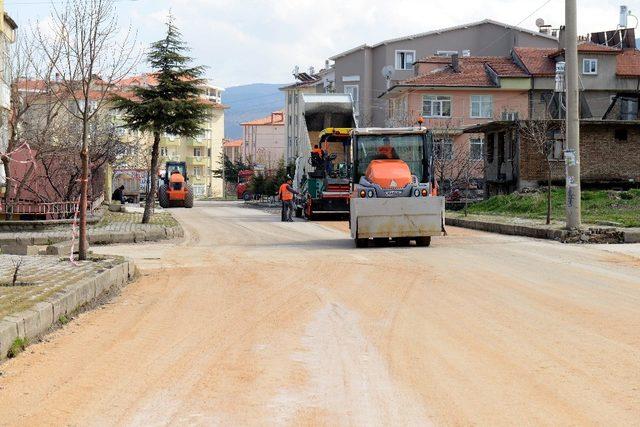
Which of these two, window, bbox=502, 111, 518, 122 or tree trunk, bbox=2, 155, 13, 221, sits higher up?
window, bbox=502, 111, 518, 122

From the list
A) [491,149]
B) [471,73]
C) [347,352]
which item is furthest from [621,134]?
[347,352]

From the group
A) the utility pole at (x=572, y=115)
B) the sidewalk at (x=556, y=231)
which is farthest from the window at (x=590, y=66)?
the utility pole at (x=572, y=115)

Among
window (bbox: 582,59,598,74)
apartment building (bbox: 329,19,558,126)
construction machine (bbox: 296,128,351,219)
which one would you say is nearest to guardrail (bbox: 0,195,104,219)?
construction machine (bbox: 296,128,351,219)

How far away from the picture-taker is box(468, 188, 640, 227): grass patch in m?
33.9

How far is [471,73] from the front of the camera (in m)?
71.9

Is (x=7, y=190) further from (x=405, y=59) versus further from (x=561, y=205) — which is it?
(x=405, y=59)

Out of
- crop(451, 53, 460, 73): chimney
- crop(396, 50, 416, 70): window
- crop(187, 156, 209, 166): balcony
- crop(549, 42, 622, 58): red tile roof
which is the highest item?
crop(396, 50, 416, 70): window

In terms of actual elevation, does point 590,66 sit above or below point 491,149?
above

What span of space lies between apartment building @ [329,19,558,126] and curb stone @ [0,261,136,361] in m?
66.7

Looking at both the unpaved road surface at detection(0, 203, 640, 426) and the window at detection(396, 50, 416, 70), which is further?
the window at detection(396, 50, 416, 70)

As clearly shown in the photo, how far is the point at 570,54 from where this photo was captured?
84.6 ft

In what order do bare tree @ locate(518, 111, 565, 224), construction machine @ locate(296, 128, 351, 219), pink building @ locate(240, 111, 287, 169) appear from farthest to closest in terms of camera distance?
pink building @ locate(240, 111, 287, 169) < bare tree @ locate(518, 111, 565, 224) < construction machine @ locate(296, 128, 351, 219)

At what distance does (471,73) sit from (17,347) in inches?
2572

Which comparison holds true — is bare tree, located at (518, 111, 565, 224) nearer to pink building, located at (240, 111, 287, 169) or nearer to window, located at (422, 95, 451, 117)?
window, located at (422, 95, 451, 117)
